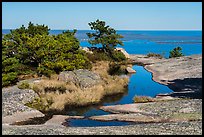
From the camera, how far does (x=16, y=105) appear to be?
34281 mm

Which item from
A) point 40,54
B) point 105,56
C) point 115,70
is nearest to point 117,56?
point 105,56

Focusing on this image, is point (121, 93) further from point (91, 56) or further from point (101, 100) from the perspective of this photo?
point (91, 56)

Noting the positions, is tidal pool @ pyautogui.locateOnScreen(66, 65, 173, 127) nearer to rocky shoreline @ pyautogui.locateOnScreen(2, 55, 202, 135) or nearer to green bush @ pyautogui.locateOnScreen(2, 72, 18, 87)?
rocky shoreline @ pyautogui.locateOnScreen(2, 55, 202, 135)

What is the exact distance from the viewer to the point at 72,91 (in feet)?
137

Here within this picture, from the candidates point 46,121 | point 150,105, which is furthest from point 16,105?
point 150,105

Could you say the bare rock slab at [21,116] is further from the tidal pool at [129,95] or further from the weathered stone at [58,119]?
the tidal pool at [129,95]

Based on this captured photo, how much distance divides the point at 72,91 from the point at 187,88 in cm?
1608

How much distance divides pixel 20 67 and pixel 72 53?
9.81m

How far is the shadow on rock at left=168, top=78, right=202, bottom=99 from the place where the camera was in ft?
139

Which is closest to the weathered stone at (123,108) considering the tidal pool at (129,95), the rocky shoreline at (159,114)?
the rocky shoreline at (159,114)

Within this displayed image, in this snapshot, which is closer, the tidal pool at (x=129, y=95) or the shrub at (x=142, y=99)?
the tidal pool at (x=129, y=95)

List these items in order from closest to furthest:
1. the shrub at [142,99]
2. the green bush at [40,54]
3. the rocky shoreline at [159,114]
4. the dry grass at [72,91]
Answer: the rocky shoreline at [159,114], the dry grass at [72,91], the shrub at [142,99], the green bush at [40,54]

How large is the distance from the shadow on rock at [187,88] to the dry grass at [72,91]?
23.3 ft

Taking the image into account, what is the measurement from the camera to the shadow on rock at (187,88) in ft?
139
